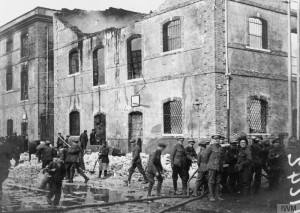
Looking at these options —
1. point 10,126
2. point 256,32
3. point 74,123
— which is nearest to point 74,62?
point 74,123

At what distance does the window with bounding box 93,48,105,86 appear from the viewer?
85.1ft

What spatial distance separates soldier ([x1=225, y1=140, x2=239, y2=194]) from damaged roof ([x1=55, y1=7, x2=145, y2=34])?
687 inches

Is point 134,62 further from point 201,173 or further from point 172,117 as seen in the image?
point 201,173

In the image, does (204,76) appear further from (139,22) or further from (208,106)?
(139,22)

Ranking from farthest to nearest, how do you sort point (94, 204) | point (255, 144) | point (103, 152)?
point (103, 152), point (255, 144), point (94, 204)

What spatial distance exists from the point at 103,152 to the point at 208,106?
5.17m

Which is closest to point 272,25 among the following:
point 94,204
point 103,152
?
point 103,152

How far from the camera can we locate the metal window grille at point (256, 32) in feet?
68.5

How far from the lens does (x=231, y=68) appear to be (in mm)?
19609

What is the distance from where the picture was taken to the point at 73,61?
92.0ft

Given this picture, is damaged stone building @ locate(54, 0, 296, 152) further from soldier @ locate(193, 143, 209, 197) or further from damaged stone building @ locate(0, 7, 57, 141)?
Answer: damaged stone building @ locate(0, 7, 57, 141)

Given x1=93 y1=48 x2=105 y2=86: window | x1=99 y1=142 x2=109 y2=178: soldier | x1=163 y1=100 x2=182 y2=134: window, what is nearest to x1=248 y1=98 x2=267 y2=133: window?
x1=163 y1=100 x2=182 y2=134: window

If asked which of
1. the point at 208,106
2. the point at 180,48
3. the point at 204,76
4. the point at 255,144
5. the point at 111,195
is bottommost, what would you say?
the point at 111,195

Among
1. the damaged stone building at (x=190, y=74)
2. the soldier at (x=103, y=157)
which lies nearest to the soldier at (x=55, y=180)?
the soldier at (x=103, y=157)
